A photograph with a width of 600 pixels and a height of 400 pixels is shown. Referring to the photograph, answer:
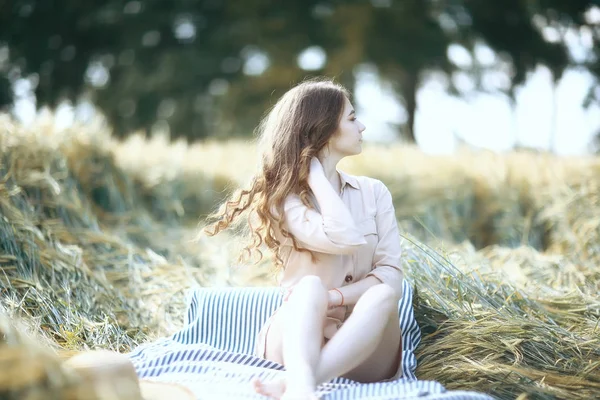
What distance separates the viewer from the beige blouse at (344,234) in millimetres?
2092

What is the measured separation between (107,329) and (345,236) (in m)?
1.10

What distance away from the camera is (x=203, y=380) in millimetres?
1975

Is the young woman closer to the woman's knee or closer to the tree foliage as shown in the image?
the woman's knee

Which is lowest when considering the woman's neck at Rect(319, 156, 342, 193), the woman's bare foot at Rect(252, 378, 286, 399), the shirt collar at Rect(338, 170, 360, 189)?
the woman's bare foot at Rect(252, 378, 286, 399)

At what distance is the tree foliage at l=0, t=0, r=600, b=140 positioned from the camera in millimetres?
11633

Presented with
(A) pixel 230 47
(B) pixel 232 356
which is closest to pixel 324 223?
(B) pixel 232 356

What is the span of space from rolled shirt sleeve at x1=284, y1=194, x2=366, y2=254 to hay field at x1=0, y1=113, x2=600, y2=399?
23.3 inches

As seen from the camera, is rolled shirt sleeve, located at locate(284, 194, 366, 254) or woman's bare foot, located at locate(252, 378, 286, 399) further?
rolled shirt sleeve, located at locate(284, 194, 366, 254)

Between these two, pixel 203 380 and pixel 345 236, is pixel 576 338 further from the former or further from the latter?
pixel 203 380

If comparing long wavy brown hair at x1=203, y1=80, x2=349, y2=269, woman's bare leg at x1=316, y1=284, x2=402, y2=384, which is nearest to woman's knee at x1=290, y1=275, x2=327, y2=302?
woman's bare leg at x1=316, y1=284, x2=402, y2=384

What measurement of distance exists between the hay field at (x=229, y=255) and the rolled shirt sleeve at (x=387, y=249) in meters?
0.38

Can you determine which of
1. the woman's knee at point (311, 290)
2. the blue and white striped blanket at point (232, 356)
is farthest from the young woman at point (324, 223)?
the blue and white striped blanket at point (232, 356)

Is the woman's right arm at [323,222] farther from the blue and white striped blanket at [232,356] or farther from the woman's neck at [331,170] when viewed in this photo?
the blue and white striped blanket at [232,356]

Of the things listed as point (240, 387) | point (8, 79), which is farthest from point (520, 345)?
point (8, 79)
